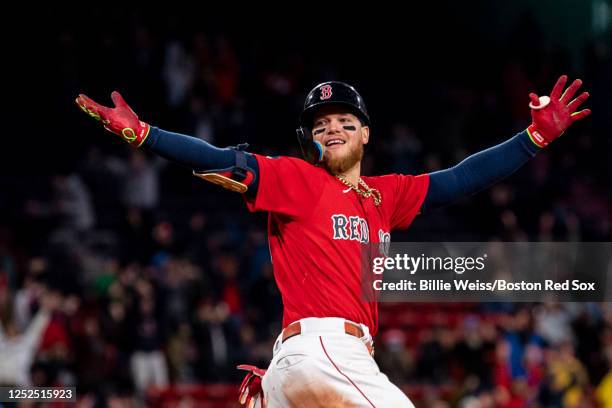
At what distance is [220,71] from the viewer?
1652 cm

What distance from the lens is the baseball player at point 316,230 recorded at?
4836 millimetres

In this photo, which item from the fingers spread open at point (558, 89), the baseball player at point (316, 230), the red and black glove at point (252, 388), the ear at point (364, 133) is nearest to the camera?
the baseball player at point (316, 230)

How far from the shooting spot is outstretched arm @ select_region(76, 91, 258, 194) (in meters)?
4.91

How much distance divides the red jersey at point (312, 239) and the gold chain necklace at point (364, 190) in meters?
0.09

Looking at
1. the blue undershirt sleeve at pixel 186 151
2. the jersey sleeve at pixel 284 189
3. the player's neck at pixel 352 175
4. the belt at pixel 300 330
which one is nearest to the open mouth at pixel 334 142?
the player's neck at pixel 352 175

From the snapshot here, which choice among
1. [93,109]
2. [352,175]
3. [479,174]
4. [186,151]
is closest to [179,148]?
[186,151]

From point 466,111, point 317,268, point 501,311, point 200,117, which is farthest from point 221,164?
point 466,111

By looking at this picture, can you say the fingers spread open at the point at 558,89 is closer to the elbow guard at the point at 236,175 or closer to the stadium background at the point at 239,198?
the elbow guard at the point at 236,175

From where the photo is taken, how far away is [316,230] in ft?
16.7

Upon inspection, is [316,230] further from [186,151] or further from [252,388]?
[252,388]

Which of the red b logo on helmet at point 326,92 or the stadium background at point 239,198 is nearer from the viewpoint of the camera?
the red b logo on helmet at point 326,92

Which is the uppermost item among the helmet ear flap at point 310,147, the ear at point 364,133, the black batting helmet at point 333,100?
the black batting helmet at point 333,100

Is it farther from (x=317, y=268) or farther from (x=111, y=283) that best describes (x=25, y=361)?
(x=317, y=268)

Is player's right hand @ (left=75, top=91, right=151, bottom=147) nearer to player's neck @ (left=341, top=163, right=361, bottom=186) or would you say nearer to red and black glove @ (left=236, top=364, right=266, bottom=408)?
player's neck @ (left=341, top=163, right=361, bottom=186)
